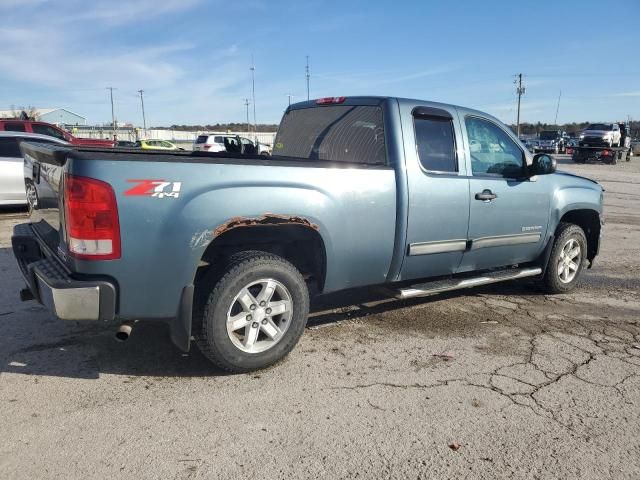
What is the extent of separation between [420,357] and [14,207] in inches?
395

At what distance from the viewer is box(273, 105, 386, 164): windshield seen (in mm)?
4340

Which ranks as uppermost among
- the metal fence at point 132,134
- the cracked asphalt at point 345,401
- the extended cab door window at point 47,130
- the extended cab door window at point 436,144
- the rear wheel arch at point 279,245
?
the metal fence at point 132,134

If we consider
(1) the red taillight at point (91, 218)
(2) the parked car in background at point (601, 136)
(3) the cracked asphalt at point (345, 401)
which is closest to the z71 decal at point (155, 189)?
(1) the red taillight at point (91, 218)

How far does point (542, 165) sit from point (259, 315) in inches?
124

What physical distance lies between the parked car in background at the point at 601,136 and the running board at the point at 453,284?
3433cm

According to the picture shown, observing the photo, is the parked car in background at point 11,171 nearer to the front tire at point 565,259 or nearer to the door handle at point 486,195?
the door handle at point 486,195

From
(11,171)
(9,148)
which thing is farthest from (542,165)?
(9,148)

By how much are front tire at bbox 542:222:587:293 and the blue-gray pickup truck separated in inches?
5.2

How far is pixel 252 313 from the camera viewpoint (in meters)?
3.54

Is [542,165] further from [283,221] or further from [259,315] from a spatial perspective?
[259,315]

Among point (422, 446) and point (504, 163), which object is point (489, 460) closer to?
point (422, 446)

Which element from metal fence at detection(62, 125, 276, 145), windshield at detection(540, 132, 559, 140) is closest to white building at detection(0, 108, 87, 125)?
metal fence at detection(62, 125, 276, 145)

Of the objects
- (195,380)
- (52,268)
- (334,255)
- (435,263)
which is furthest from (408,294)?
(52,268)

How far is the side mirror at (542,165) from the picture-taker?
16.3ft
